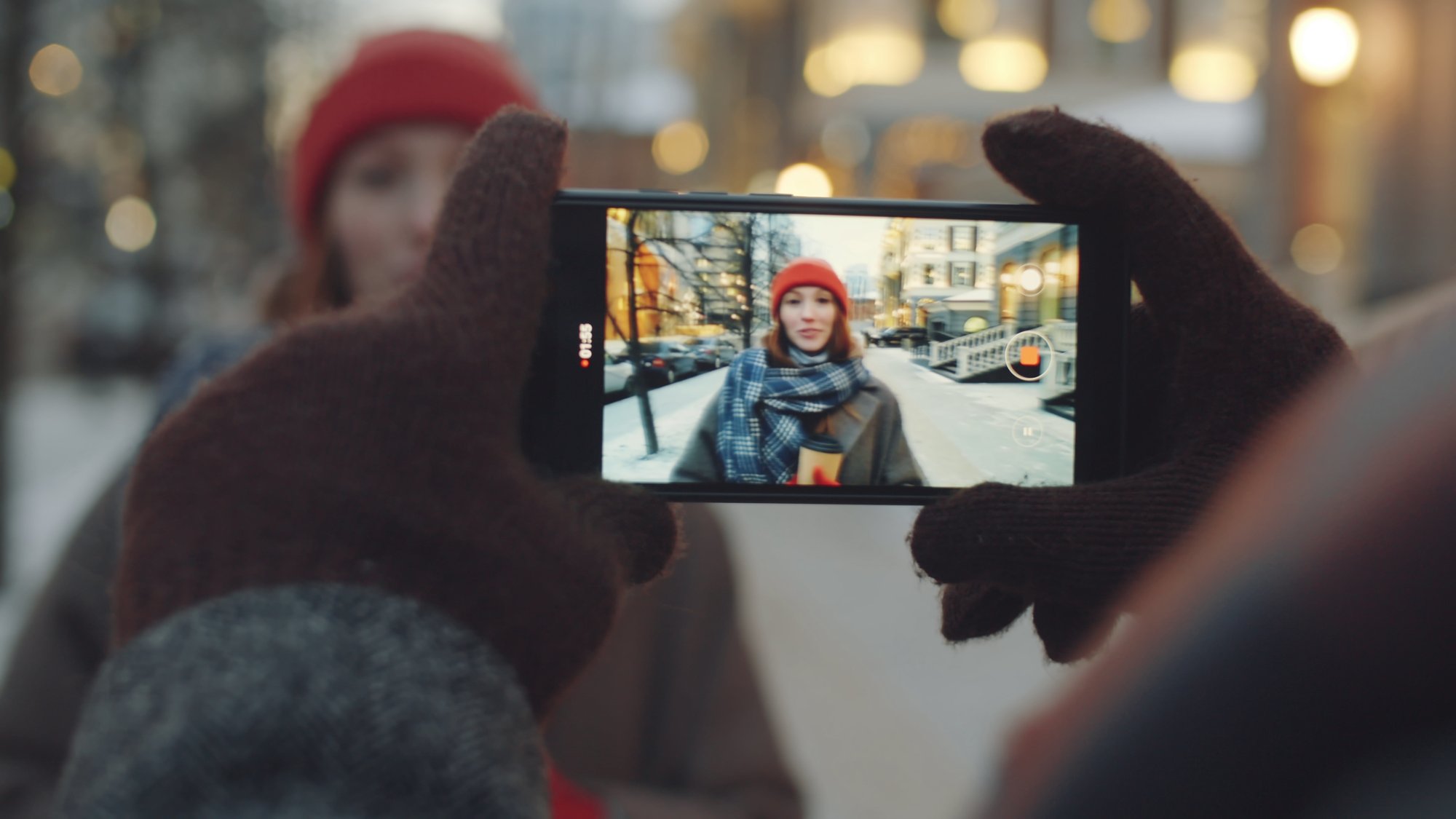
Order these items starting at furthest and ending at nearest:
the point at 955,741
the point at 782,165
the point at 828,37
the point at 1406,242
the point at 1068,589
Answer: the point at 782,165
the point at 828,37
the point at 1406,242
the point at 955,741
the point at 1068,589

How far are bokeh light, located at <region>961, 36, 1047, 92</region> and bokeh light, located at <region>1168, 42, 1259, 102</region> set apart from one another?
5.26ft

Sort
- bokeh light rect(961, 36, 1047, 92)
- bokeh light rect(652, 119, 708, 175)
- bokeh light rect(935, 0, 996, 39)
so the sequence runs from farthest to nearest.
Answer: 1. bokeh light rect(652, 119, 708, 175)
2. bokeh light rect(935, 0, 996, 39)
3. bokeh light rect(961, 36, 1047, 92)

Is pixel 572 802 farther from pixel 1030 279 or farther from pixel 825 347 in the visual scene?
pixel 1030 279

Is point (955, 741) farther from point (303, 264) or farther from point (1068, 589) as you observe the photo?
point (1068, 589)

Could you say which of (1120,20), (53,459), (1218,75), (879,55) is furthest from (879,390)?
(53,459)

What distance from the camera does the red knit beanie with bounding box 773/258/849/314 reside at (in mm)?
1069

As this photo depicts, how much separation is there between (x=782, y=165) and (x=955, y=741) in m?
13.4

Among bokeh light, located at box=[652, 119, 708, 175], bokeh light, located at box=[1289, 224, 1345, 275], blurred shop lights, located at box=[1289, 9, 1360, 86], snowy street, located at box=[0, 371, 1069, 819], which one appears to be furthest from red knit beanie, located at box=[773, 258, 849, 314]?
bokeh light, located at box=[652, 119, 708, 175]

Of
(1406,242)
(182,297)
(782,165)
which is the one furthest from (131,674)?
(182,297)

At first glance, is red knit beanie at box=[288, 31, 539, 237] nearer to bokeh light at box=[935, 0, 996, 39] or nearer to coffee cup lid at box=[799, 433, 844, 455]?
coffee cup lid at box=[799, 433, 844, 455]

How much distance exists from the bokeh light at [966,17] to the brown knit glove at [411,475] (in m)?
12.4

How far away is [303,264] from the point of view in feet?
8.18

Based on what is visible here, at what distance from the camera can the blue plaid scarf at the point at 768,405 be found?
3.46 feet

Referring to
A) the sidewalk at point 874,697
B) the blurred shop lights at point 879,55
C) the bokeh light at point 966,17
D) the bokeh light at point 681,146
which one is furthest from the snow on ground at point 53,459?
the bokeh light at point 966,17
